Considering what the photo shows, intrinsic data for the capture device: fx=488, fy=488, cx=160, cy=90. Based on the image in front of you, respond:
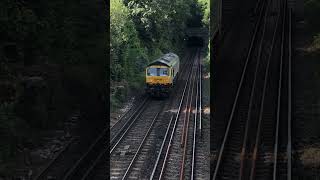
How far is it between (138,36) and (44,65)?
2151 centimetres

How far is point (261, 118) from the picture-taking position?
1777 cm

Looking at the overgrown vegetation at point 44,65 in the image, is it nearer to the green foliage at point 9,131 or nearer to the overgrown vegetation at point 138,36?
the green foliage at point 9,131

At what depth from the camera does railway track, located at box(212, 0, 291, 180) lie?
551 inches

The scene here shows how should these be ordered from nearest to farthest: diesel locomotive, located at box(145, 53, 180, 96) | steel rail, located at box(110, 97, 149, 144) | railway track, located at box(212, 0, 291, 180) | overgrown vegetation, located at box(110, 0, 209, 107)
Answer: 1. railway track, located at box(212, 0, 291, 180)
2. steel rail, located at box(110, 97, 149, 144)
3. diesel locomotive, located at box(145, 53, 180, 96)
4. overgrown vegetation, located at box(110, 0, 209, 107)

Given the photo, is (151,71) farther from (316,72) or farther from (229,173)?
(229,173)

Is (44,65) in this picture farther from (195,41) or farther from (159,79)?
(195,41)

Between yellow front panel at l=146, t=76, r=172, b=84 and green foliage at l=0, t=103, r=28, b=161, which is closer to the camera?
green foliage at l=0, t=103, r=28, b=161

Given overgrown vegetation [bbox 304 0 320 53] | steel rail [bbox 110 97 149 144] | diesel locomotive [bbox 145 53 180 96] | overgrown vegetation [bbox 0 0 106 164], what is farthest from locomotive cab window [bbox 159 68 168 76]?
overgrown vegetation [bbox 304 0 320 53]

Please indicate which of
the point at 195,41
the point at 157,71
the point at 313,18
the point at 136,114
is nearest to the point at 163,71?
the point at 157,71

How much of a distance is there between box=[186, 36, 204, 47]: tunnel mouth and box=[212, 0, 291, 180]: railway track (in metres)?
33.2

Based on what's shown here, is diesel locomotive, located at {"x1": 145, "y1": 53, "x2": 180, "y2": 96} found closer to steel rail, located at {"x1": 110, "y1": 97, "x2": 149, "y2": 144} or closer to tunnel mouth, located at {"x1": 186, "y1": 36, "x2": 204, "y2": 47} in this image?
steel rail, located at {"x1": 110, "y1": 97, "x2": 149, "y2": 144}

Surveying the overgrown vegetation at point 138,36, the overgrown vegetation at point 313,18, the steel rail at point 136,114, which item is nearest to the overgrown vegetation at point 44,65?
the steel rail at point 136,114

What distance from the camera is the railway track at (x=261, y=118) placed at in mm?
14000

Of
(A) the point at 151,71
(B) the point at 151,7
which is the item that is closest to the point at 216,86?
(A) the point at 151,71
